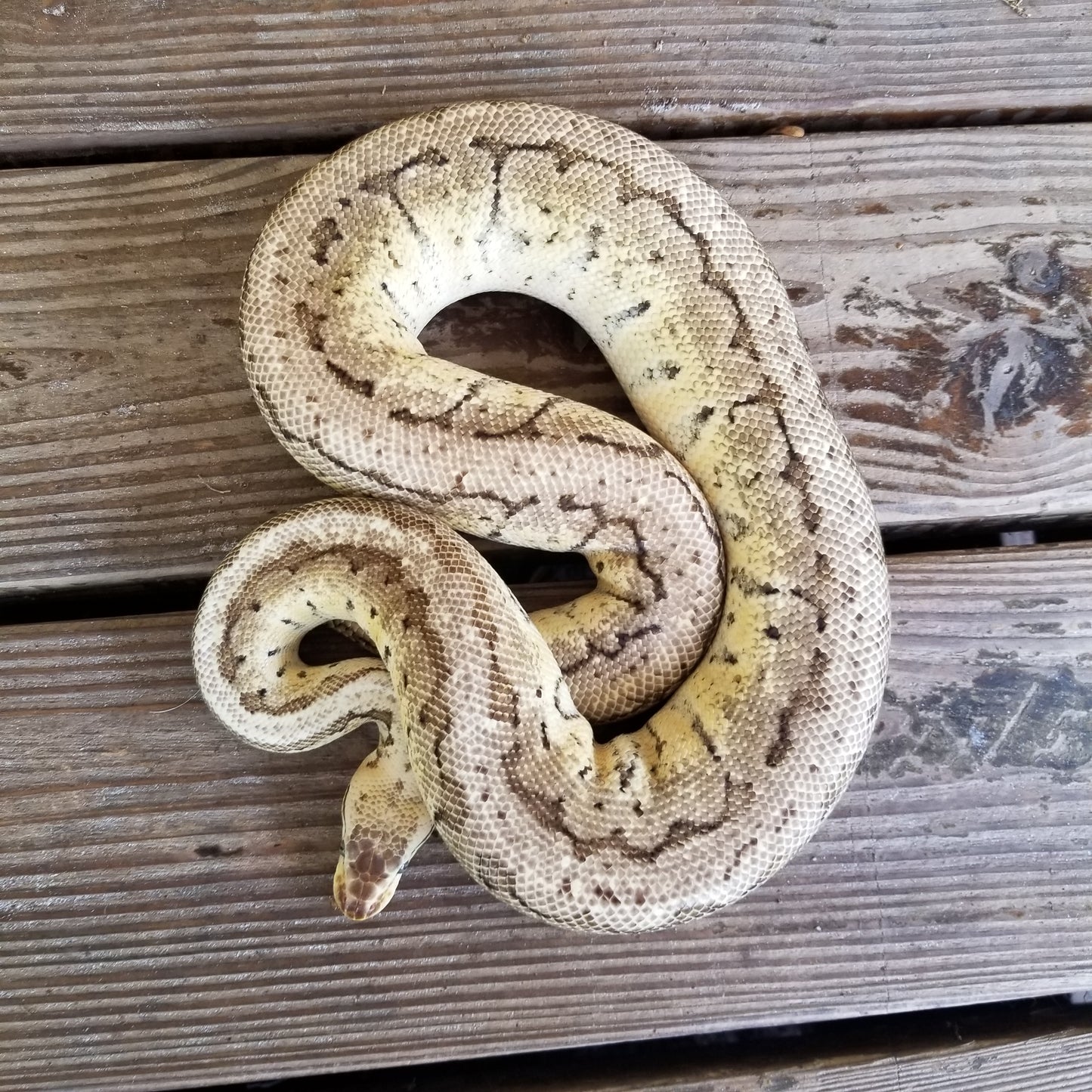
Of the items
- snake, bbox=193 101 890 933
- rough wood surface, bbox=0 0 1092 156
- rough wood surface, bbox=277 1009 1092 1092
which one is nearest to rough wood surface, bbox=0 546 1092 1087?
rough wood surface, bbox=277 1009 1092 1092

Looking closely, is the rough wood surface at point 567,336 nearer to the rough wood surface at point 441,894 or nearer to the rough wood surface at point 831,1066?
the rough wood surface at point 441,894

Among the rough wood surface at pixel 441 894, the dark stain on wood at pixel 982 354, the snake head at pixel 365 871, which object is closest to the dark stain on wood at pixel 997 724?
the rough wood surface at pixel 441 894

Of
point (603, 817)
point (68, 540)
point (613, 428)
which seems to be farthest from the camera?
point (68, 540)

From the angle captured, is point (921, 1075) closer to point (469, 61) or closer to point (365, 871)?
point (365, 871)

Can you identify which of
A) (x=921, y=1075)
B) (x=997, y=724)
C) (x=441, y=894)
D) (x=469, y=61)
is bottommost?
(x=921, y=1075)

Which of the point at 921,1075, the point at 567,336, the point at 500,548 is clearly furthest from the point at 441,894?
the point at 567,336

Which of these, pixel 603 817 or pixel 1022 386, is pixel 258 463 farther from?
pixel 1022 386

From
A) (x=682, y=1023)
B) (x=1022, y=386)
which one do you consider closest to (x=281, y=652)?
(x=682, y=1023)
